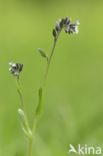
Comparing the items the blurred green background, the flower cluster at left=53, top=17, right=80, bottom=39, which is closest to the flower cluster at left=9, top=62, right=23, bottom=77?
the flower cluster at left=53, top=17, right=80, bottom=39

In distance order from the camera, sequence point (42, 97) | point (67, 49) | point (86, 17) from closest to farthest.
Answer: point (42, 97)
point (67, 49)
point (86, 17)

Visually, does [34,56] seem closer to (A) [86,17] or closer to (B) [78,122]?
(B) [78,122]

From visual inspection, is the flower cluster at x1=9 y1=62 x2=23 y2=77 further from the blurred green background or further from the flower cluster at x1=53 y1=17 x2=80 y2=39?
the blurred green background

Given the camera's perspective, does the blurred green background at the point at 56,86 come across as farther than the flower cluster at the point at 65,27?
Yes

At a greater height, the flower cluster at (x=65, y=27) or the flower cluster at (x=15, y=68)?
the flower cluster at (x=65, y=27)

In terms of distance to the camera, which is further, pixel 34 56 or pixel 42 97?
pixel 34 56

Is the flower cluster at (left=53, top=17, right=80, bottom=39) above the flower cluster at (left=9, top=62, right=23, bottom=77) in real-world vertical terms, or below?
above

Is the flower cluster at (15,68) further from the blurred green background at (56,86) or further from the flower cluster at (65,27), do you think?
the blurred green background at (56,86)

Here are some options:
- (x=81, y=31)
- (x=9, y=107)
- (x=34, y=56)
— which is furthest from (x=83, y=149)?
(x=81, y=31)

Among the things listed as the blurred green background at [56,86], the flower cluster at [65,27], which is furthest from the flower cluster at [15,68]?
the blurred green background at [56,86]
